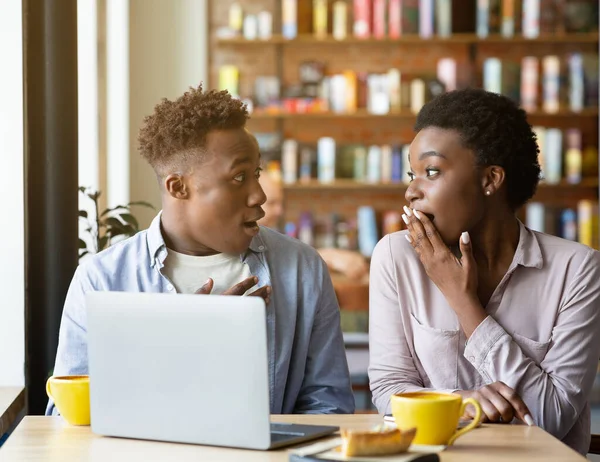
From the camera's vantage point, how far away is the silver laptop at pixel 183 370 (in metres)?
1.25

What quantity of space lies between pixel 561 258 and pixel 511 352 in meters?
0.26

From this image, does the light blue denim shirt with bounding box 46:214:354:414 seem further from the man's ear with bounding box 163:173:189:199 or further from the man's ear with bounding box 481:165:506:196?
the man's ear with bounding box 481:165:506:196

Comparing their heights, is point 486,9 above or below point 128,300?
above

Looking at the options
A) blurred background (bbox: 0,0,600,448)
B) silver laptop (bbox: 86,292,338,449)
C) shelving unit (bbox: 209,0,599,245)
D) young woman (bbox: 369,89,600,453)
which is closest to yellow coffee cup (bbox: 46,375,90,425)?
silver laptop (bbox: 86,292,338,449)

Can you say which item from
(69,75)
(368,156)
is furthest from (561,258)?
(368,156)

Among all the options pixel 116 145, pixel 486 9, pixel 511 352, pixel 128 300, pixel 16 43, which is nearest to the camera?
pixel 128 300

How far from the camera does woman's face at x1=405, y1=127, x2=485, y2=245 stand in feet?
6.22

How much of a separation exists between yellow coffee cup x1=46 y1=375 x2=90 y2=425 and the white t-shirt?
48cm

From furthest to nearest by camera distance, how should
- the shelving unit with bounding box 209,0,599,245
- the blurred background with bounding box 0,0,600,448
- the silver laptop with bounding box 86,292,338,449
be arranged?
the shelving unit with bounding box 209,0,599,245, the blurred background with bounding box 0,0,600,448, the silver laptop with bounding box 86,292,338,449

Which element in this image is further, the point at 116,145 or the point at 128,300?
the point at 116,145

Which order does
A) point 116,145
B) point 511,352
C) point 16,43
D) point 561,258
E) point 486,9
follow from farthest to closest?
point 486,9 → point 116,145 → point 16,43 → point 561,258 → point 511,352

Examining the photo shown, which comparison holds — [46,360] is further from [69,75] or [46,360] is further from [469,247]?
[469,247]

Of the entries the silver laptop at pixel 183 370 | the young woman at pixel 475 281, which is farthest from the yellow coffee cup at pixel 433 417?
the young woman at pixel 475 281

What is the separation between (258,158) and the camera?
6.31 feet
